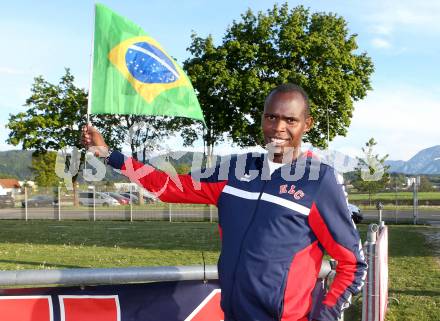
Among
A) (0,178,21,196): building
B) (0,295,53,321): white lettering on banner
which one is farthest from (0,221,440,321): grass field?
(0,178,21,196): building

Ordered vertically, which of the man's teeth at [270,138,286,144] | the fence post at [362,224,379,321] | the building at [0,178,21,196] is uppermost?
the man's teeth at [270,138,286,144]

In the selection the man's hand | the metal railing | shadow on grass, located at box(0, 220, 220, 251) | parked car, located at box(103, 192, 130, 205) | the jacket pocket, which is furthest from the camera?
parked car, located at box(103, 192, 130, 205)

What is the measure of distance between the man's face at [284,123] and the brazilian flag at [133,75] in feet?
6.65

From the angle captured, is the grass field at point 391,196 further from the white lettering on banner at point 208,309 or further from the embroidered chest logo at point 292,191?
the embroidered chest logo at point 292,191

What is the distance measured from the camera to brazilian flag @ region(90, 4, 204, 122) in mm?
4688

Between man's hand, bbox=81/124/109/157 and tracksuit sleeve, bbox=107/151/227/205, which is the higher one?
man's hand, bbox=81/124/109/157

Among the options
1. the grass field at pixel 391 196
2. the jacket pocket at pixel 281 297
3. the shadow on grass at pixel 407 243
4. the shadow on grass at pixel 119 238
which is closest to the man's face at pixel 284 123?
the jacket pocket at pixel 281 297

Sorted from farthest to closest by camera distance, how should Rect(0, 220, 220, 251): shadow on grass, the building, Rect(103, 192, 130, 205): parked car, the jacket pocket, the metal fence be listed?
the building → Rect(103, 192, 130, 205): parked car → the metal fence → Rect(0, 220, 220, 251): shadow on grass → the jacket pocket

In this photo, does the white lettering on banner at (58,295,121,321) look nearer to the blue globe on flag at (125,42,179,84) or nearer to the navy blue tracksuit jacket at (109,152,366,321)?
the navy blue tracksuit jacket at (109,152,366,321)

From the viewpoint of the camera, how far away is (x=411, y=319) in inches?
310

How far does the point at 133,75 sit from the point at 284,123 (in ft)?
7.88

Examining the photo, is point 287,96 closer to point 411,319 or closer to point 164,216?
point 411,319

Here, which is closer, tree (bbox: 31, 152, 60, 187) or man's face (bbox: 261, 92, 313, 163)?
man's face (bbox: 261, 92, 313, 163)

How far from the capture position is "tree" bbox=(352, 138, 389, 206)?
42438mm
